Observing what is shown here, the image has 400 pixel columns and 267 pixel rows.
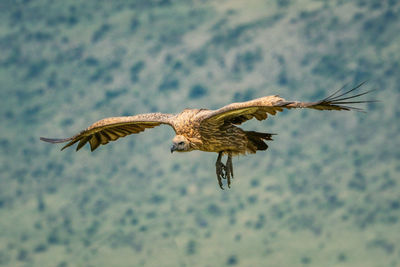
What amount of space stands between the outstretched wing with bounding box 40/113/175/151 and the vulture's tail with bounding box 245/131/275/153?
1.27 metres

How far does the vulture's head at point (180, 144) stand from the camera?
1181 centimetres

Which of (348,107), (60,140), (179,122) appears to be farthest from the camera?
(60,140)

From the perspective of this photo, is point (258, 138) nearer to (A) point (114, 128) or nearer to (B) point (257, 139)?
(B) point (257, 139)

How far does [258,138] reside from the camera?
12.5 m

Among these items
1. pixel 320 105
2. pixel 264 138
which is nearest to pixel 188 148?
pixel 264 138

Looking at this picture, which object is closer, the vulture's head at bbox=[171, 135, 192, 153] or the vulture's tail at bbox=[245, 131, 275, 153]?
the vulture's head at bbox=[171, 135, 192, 153]

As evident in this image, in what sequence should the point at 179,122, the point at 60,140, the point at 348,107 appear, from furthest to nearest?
1. the point at 60,140
2. the point at 179,122
3. the point at 348,107

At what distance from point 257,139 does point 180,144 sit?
138cm

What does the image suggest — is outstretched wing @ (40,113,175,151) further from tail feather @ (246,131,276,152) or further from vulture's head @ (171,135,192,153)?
tail feather @ (246,131,276,152)

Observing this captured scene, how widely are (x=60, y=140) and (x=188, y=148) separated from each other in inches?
95.6

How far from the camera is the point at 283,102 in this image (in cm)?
1080

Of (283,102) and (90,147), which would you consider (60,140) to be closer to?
(90,147)

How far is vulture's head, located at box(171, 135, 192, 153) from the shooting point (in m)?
11.8

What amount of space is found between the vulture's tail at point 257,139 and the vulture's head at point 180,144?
106 cm
